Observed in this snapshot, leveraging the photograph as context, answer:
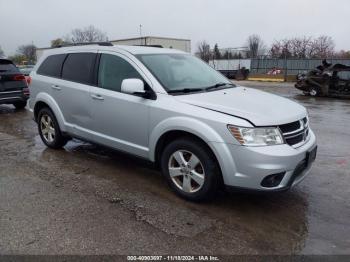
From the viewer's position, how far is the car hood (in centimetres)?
395

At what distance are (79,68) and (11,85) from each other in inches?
253

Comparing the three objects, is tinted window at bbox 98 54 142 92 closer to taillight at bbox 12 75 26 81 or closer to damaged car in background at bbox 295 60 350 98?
taillight at bbox 12 75 26 81

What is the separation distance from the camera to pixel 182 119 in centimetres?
425

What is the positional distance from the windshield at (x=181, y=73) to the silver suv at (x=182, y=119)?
2 centimetres

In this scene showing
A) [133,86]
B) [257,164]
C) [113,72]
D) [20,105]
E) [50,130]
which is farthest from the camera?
[20,105]

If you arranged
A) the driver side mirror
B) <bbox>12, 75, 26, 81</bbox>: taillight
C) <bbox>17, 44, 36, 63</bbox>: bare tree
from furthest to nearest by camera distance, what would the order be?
<bbox>17, 44, 36, 63</bbox>: bare tree, <bbox>12, 75, 26, 81</bbox>: taillight, the driver side mirror

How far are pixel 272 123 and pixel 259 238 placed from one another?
1138 millimetres

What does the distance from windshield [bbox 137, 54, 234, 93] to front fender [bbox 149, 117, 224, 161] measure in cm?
47

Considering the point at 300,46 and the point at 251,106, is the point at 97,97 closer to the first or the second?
the point at 251,106

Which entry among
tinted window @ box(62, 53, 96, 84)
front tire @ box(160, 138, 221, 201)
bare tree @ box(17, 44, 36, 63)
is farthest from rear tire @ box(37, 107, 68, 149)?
bare tree @ box(17, 44, 36, 63)

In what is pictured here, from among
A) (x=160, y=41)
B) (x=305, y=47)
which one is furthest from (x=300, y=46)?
(x=160, y=41)

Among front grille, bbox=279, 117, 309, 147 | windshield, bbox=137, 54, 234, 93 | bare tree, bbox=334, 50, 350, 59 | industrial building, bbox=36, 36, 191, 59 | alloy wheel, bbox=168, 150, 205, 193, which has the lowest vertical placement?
alloy wheel, bbox=168, 150, 205, 193

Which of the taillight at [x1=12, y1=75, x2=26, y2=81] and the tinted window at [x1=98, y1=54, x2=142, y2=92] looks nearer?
the tinted window at [x1=98, y1=54, x2=142, y2=92]

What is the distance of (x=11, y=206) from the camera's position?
427cm
